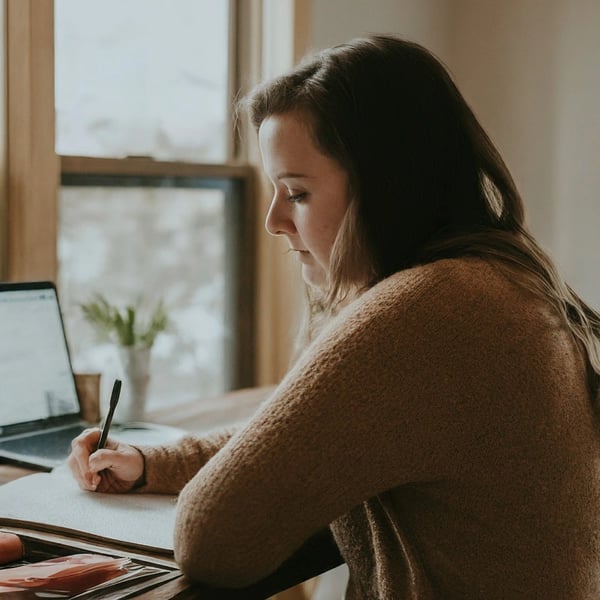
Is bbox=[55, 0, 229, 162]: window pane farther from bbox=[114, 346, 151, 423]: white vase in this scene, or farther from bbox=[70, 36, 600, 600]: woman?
bbox=[70, 36, 600, 600]: woman

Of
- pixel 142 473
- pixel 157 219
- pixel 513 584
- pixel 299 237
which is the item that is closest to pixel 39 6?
pixel 157 219

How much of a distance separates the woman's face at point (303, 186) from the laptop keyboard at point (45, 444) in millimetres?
543

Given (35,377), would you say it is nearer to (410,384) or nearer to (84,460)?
(84,460)

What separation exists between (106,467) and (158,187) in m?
1.11

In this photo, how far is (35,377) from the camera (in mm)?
1591

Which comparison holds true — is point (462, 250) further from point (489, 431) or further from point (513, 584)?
point (513, 584)

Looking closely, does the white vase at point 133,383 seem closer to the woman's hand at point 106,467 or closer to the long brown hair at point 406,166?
the woman's hand at point 106,467

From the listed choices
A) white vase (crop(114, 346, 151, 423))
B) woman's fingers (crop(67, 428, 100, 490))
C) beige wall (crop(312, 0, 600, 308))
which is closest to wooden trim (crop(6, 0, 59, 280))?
white vase (crop(114, 346, 151, 423))

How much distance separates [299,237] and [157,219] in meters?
1.05

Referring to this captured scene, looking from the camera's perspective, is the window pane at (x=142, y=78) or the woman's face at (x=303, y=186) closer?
the woman's face at (x=303, y=186)

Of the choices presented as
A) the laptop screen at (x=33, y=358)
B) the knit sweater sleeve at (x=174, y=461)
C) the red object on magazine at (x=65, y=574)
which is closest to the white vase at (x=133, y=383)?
the laptop screen at (x=33, y=358)

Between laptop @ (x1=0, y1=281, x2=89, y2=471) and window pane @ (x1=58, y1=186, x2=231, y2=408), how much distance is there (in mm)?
342

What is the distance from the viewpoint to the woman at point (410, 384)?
89cm

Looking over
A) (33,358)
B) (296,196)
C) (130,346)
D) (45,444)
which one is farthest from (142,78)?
(296,196)
